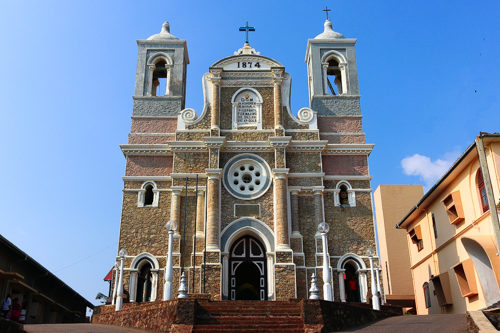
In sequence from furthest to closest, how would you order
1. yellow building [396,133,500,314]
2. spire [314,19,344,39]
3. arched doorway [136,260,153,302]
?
1. spire [314,19,344,39]
2. arched doorway [136,260,153,302]
3. yellow building [396,133,500,314]

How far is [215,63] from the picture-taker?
28.0 meters

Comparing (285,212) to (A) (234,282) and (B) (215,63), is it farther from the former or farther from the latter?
(B) (215,63)

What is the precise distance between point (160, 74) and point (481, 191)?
62.9 feet

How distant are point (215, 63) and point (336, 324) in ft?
55.1

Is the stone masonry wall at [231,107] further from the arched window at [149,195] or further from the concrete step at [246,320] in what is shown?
the concrete step at [246,320]

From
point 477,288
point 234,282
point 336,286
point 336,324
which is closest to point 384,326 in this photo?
point 336,324

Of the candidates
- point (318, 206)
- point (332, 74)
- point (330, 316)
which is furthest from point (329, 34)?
point (330, 316)

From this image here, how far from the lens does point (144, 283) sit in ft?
80.8

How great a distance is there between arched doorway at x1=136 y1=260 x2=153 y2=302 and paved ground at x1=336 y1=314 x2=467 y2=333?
11.8 m

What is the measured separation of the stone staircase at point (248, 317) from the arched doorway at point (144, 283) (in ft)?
27.3

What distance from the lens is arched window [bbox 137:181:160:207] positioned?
25.6 metres

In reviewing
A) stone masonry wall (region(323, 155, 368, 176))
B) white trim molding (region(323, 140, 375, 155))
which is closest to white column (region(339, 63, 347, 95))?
white trim molding (region(323, 140, 375, 155))

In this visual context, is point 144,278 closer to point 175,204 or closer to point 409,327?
point 175,204

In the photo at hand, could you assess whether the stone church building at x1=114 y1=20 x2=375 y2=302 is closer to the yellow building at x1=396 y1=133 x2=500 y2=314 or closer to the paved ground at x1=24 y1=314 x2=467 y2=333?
the yellow building at x1=396 y1=133 x2=500 y2=314
